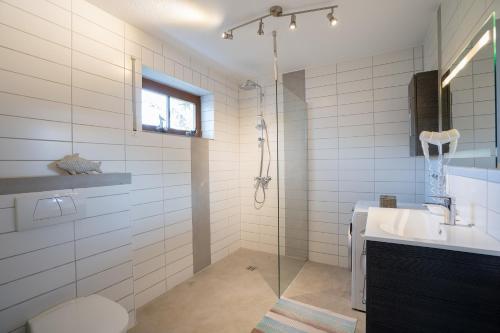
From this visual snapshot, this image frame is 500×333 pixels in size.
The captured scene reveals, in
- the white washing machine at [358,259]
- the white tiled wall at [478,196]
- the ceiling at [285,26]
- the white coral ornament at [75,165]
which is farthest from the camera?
the white washing machine at [358,259]

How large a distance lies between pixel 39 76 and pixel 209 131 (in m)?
1.67

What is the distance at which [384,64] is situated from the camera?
2.49m

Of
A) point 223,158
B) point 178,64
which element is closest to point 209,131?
point 223,158

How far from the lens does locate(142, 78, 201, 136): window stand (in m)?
2.29

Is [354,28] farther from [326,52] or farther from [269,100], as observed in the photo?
[269,100]

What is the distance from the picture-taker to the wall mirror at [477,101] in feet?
3.41

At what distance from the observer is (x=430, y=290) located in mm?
928

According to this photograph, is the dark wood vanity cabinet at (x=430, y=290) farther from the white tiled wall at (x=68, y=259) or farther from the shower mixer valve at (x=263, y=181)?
the shower mixer valve at (x=263, y=181)

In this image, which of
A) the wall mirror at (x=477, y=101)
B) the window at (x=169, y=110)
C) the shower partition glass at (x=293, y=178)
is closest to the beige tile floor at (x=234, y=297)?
the shower partition glass at (x=293, y=178)

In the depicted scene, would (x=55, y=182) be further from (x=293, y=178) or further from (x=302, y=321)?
(x=293, y=178)

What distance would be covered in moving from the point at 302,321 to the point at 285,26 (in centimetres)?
236

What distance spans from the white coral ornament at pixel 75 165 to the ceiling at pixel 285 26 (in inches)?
43.6

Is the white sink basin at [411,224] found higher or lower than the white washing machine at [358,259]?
higher

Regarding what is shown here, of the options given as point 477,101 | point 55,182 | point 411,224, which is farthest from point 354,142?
point 55,182
